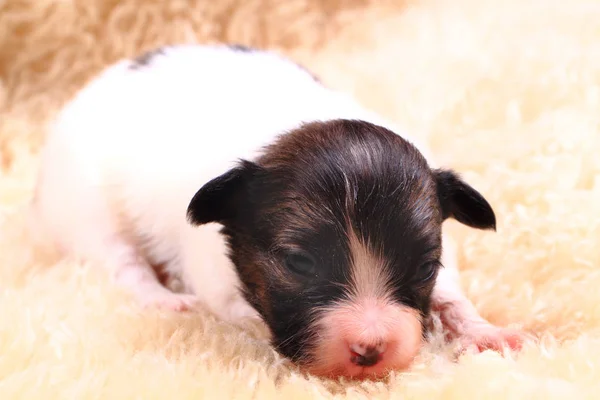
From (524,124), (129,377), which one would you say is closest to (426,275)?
(129,377)

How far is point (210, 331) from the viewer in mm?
2115

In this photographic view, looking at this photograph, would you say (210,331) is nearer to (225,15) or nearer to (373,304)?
(373,304)

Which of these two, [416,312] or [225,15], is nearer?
[416,312]

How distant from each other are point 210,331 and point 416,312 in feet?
1.89

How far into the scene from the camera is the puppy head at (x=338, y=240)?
181 centimetres

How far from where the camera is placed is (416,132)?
134 inches

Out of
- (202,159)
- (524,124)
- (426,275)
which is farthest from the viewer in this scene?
(524,124)

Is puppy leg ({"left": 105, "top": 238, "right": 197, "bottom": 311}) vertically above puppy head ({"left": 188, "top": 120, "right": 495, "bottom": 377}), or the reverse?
puppy head ({"left": 188, "top": 120, "right": 495, "bottom": 377})

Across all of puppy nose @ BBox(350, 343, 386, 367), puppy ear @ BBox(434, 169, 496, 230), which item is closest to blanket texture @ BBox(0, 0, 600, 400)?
puppy nose @ BBox(350, 343, 386, 367)

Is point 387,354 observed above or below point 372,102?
below

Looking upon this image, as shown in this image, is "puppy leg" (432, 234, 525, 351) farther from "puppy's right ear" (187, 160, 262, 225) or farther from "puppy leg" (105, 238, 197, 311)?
"puppy leg" (105, 238, 197, 311)

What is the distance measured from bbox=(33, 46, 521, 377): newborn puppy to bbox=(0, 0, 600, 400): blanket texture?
116mm

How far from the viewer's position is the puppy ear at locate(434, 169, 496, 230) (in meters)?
2.20

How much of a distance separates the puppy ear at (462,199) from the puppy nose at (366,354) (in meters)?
0.58
